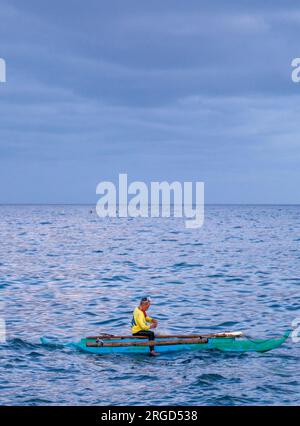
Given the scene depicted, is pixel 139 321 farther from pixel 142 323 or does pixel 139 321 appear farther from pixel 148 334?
pixel 148 334

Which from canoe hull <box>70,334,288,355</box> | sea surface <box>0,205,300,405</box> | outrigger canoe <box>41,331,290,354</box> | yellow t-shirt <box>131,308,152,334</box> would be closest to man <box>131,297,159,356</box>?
yellow t-shirt <box>131,308,152,334</box>

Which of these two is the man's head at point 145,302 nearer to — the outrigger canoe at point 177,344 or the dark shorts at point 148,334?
the dark shorts at point 148,334

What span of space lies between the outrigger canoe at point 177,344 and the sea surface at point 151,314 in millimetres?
287

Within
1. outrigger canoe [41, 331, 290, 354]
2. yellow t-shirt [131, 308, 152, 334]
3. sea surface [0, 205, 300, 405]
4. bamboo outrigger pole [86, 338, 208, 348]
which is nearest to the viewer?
sea surface [0, 205, 300, 405]

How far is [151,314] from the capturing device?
28.7 m

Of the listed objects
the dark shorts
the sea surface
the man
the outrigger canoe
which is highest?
the man

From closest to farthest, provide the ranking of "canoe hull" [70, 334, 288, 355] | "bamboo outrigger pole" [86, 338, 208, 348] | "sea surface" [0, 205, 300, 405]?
"sea surface" [0, 205, 300, 405] < "bamboo outrigger pole" [86, 338, 208, 348] < "canoe hull" [70, 334, 288, 355]

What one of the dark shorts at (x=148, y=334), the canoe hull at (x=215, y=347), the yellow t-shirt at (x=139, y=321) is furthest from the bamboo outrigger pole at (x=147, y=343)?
the yellow t-shirt at (x=139, y=321)

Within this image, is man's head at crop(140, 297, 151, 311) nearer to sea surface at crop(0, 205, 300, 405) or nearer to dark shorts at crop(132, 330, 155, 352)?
dark shorts at crop(132, 330, 155, 352)

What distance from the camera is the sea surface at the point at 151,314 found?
55.1ft

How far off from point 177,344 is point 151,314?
7874 mm

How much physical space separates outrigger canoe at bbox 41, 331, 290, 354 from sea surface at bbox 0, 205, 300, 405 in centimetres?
29

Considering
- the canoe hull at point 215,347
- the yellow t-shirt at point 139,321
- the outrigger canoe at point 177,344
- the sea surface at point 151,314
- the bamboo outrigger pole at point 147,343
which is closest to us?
the sea surface at point 151,314

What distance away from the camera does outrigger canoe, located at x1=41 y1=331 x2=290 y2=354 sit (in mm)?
20734
